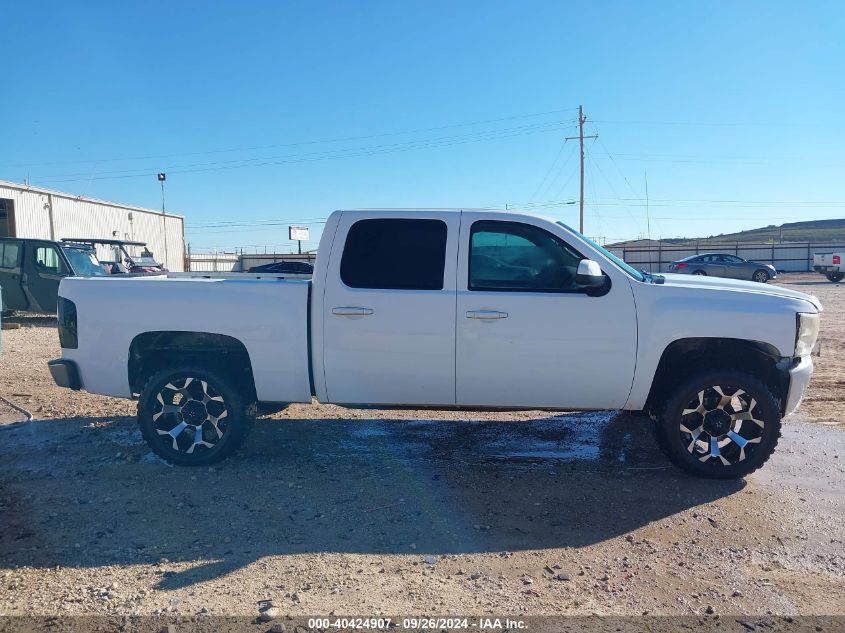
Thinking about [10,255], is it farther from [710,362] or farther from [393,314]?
[710,362]

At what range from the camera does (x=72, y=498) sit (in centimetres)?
482

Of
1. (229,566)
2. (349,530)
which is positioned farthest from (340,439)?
(229,566)

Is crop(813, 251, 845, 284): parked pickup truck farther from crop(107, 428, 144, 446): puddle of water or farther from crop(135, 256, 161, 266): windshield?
crop(107, 428, 144, 446): puddle of water

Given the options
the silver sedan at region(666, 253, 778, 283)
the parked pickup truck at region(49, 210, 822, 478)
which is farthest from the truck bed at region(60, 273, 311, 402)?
the silver sedan at region(666, 253, 778, 283)

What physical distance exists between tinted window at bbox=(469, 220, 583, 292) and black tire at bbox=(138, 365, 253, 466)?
2.17 meters

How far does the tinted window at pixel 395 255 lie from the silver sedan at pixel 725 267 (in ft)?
91.7

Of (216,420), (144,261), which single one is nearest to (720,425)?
(216,420)

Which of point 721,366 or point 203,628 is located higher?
point 721,366

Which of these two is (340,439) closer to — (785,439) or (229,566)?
(229,566)

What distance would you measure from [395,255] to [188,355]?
6.33 feet

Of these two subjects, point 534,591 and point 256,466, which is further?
point 256,466

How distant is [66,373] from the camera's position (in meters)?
5.48

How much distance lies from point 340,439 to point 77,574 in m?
2.86

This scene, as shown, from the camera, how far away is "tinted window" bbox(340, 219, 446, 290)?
523cm
